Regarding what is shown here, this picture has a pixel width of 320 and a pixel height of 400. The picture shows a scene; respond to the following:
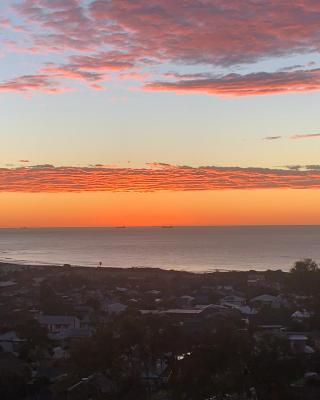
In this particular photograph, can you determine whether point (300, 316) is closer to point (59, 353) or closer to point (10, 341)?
point (59, 353)

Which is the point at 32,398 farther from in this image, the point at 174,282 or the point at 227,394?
Answer: the point at 174,282

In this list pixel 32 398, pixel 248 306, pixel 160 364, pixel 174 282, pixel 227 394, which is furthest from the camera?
pixel 174 282

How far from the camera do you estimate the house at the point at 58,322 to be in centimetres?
3028

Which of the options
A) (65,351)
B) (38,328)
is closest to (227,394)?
(65,351)

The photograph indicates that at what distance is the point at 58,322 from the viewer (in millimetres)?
30938

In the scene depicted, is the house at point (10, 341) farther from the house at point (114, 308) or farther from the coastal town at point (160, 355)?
the house at point (114, 308)

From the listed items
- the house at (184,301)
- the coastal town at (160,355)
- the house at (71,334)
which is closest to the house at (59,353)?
the coastal town at (160,355)

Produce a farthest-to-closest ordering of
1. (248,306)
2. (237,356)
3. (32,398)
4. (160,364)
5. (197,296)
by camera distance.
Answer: (197,296) → (248,306) → (160,364) → (32,398) → (237,356)

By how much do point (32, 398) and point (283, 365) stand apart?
311 inches

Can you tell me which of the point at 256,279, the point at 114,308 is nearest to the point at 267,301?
the point at 114,308

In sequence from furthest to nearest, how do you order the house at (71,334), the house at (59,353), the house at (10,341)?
the house at (71,334)
the house at (10,341)
the house at (59,353)

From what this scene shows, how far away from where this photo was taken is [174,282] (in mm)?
53594

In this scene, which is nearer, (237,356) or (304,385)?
(237,356)

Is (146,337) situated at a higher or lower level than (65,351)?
higher
